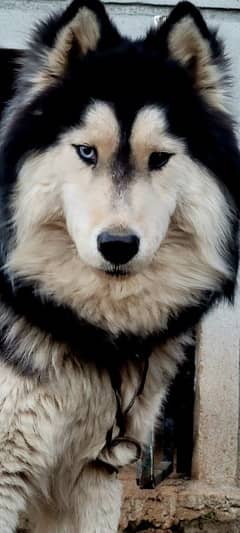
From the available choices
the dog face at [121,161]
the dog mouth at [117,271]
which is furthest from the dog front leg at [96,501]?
the dog mouth at [117,271]

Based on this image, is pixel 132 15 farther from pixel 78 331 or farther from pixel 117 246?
pixel 117 246

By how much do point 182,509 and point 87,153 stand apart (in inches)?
104

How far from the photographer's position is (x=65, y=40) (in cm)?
360

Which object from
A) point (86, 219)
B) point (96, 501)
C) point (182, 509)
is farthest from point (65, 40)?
point (182, 509)

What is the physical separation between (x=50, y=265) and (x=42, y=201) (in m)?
0.25

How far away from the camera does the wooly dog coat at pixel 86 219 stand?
3449mm

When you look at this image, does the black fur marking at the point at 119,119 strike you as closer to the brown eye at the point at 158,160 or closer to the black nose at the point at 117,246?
the brown eye at the point at 158,160

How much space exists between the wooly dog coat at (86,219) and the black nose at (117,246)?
0.06 m

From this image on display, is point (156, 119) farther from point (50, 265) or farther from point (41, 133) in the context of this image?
point (50, 265)

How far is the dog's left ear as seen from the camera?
3.59 metres

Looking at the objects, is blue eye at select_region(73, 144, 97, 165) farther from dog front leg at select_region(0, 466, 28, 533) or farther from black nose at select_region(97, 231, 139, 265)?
dog front leg at select_region(0, 466, 28, 533)

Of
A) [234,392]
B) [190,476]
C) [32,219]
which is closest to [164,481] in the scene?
[190,476]

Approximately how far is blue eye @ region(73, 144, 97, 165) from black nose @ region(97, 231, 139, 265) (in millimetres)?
327

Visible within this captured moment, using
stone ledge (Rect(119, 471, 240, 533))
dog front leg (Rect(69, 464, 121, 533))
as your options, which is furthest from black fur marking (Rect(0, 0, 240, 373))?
stone ledge (Rect(119, 471, 240, 533))
